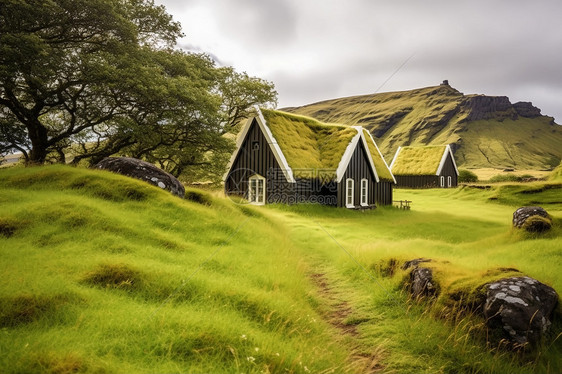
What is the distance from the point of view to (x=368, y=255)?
352 inches

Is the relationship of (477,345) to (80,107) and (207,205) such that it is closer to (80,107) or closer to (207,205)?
(207,205)

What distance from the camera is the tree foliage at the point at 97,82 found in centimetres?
1296

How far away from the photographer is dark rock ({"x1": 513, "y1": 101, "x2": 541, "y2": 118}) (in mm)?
191000

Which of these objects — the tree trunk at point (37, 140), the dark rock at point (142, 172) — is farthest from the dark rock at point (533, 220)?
the tree trunk at point (37, 140)

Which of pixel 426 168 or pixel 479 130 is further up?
pixel 479 130

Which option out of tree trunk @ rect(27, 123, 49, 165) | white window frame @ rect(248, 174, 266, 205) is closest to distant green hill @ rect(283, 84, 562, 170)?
white window frame @ rect(248, 174, 266, 205)

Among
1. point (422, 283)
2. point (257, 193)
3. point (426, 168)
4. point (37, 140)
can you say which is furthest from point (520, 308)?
point (426, 168)

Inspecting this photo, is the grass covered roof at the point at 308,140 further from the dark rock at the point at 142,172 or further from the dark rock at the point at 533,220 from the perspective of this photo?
the dark rock at the point at 533,220

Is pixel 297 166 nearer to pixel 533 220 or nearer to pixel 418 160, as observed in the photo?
pixel 533 220

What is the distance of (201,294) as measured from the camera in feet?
17.0

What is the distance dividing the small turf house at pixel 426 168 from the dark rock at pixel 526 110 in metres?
198

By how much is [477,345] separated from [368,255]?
13.9 ft

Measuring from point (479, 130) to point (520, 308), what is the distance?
7782 inches

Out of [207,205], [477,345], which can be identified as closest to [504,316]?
[477,345]
